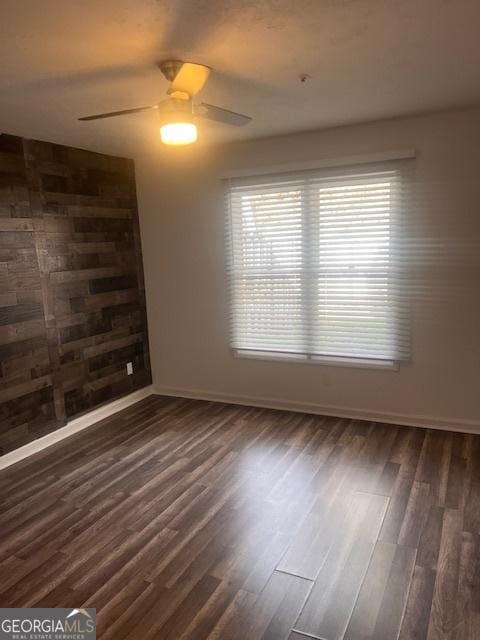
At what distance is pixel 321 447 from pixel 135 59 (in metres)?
2.77

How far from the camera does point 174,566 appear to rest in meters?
2.22

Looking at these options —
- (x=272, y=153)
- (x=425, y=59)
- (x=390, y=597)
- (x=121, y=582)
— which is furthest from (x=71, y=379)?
(x=425, y=59)

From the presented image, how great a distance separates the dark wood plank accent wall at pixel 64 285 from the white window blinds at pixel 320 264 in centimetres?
109

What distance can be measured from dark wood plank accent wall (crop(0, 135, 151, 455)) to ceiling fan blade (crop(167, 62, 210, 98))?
1.74 m

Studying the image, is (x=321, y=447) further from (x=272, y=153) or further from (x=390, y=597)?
(x=272, y=153)

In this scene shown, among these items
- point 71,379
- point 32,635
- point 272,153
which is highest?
point 272,153

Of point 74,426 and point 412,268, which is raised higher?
point 412,268

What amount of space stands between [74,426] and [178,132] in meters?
2.70

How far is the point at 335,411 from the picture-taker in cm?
400

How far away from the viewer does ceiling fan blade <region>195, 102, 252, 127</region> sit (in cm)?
232

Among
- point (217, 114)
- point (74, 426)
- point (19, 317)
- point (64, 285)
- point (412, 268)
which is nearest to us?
point (217, 114)

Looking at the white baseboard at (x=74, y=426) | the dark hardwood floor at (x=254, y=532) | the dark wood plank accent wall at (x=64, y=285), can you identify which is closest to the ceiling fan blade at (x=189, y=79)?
the dark wood plank accent wall at (x=64, y=285)
